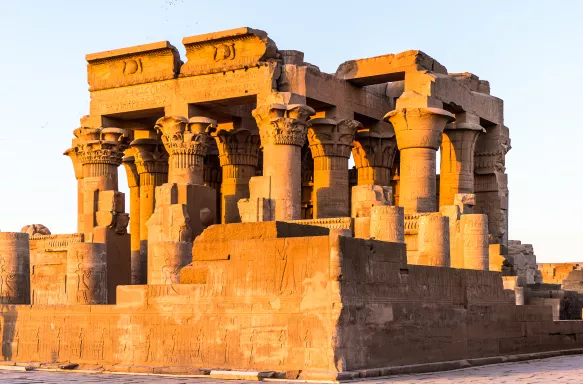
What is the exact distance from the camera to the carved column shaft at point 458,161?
2975 centimetres

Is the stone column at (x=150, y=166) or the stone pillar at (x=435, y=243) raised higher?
the stone column at (x=150, y=166)

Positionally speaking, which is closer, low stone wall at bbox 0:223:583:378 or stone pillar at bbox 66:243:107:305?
low stone wall at bbox 0:223:583:378

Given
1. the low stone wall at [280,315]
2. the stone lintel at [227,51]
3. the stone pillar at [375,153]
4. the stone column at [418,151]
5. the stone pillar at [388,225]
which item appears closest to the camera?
the low stone wall at [280,315]

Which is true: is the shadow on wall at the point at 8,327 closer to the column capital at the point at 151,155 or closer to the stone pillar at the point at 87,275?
the stone pillar at the point at 87,275

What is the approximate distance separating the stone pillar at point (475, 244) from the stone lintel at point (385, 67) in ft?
23.0

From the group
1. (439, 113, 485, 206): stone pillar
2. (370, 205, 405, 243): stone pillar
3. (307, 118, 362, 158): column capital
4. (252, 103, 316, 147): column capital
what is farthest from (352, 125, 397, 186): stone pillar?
(370, 205, 405, 243): stone pillar

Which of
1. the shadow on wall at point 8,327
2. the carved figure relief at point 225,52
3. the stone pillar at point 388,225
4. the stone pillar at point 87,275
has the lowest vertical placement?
the shadow on wall at point 8,327

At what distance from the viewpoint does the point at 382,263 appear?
14305 millimetres

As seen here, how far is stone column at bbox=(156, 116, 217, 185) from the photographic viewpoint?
27531mm

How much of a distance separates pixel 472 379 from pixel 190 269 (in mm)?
4325

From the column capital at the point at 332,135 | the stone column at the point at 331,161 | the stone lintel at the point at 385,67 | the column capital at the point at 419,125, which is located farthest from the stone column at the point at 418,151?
the stone column at the point at 331,161

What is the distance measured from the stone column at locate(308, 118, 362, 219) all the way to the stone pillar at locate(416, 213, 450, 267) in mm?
8150

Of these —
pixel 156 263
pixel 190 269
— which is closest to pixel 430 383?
pixel 190 269

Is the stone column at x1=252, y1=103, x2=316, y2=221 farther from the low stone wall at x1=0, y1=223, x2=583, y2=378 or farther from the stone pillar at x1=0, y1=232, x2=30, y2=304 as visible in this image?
the low stone wall at x1=0, y1=223, x2=583, y2=378
